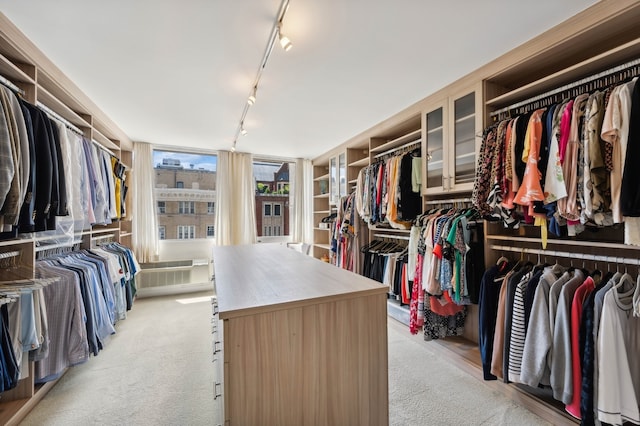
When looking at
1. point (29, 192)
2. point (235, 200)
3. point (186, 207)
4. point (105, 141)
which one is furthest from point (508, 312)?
point (186, 207)

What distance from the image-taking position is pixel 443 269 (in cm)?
214

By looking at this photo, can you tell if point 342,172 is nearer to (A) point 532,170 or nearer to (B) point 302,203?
(B) point 302,203

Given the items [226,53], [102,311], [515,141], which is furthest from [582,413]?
[102,311]

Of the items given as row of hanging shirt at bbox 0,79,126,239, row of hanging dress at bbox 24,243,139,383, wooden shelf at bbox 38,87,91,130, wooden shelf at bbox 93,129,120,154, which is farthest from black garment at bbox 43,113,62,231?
wooden shelf at bbox 93,129,120,154

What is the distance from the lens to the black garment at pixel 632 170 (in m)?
1.21

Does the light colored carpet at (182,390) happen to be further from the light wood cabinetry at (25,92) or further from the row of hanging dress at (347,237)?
the row of hanging dress at (347,237)

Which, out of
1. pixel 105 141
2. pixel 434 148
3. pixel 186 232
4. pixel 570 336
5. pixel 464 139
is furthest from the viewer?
pixel 186 232

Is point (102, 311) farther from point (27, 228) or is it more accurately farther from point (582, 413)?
point (582, 413)

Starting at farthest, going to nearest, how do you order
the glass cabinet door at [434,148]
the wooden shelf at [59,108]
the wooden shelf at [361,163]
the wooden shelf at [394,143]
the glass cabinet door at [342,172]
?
1. the glass cabinet door at [342,172]
2. the wooden shelf at [361,163]
3. the wooden shelf at [394,143]
4. the glass cabinet door at [434,148]
5. the wooden shelf at [59,108]

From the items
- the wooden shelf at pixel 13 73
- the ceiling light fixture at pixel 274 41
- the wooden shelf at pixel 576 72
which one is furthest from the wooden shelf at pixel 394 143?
the wooden shelf at pixel 13 73

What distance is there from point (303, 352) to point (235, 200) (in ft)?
13.6

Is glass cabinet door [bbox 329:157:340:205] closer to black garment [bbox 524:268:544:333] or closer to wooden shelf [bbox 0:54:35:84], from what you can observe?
black garment [bbox 524:268:544:333]

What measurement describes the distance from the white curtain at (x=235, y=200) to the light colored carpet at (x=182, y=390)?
7.05 ft

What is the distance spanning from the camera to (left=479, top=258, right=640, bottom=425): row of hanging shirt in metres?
1.26
